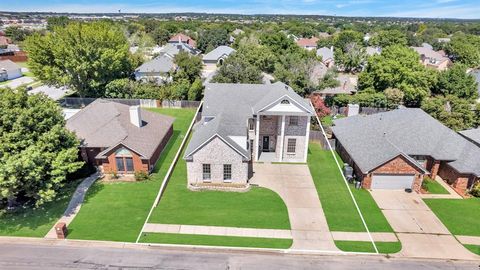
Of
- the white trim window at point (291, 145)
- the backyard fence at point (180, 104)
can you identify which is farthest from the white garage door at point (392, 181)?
the backyard fence at point (180, 104)

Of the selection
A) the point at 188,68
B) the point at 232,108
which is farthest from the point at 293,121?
the point at 188,68

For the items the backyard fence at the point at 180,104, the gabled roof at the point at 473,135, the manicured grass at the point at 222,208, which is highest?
the gabled roof at the point at 473,135

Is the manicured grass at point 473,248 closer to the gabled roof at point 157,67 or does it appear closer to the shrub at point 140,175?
the shrub at point 140,175

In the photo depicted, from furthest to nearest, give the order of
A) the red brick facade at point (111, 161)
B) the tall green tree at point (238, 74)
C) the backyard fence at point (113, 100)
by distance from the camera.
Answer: the backyard fence at point (113, 100) < the tall green tree at point (238, 74) < the red brick facade at point (111, 161)

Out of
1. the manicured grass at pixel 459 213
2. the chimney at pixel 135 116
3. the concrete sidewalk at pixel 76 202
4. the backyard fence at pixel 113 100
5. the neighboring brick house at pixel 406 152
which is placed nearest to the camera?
the concrete sidewalk at pixel 76 202

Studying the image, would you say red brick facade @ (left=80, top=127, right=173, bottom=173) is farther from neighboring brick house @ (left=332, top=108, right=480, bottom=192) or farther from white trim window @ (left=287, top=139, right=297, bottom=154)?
neighboring brick house @ (left=332, top=108, right=480, bottom=192)

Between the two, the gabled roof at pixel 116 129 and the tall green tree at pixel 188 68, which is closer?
the gabled roof at pixel 116 129

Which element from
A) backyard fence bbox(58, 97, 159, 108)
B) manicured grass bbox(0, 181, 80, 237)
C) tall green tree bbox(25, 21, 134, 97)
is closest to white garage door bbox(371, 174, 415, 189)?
manicured grass bbox(0, 181, 80, 237)
